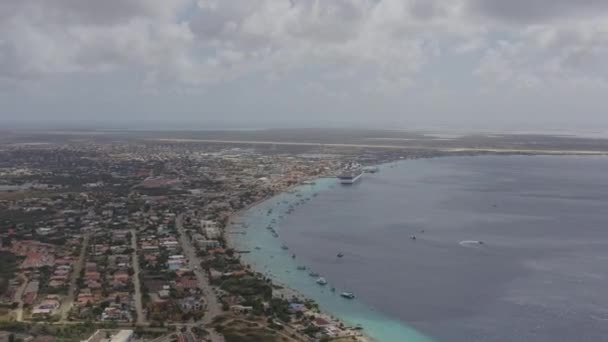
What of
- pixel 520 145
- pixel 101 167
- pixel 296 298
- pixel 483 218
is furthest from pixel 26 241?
pixel 520 145

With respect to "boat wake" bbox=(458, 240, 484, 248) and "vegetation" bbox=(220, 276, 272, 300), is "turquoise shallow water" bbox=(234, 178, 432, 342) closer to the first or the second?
"vegetation" bbox=(220, 276, 272, 300)

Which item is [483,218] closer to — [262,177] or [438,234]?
[438,234]

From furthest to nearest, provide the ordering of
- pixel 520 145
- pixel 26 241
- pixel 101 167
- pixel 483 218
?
pixel 520 145
pixel 101 167
pixel 483 218
pixel 26 241

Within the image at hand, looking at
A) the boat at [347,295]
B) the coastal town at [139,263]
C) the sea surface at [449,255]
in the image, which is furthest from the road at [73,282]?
the boat at [347,295]

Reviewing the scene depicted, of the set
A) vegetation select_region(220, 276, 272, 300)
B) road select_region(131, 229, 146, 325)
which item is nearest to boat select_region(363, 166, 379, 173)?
road select_region(131, 229, 146, 325)

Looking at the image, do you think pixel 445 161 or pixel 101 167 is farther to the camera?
pixel 445 161

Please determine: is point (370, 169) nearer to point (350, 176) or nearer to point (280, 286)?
point (350, 176)

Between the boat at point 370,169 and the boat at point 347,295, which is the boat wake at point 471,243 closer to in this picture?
the boat at point 347,295
